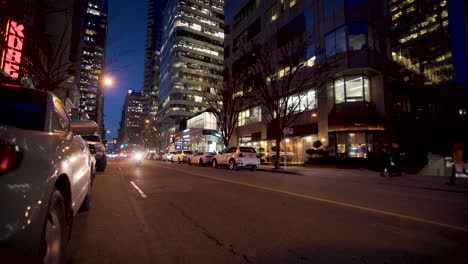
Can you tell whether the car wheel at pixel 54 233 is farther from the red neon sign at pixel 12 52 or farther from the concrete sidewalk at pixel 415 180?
the red neon sign at pixel 12 52

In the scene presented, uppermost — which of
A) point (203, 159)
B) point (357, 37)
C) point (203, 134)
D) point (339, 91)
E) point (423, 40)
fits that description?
point (423, 40)

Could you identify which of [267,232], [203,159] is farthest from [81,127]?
[203,159]

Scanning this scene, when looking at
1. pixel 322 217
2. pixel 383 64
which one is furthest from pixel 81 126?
pixel 383 64

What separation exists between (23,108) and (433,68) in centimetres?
4762

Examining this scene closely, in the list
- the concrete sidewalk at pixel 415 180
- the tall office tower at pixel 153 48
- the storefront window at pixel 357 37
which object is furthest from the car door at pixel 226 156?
the tall office tower at pixel 153 48

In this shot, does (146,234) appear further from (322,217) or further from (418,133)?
(418,133)

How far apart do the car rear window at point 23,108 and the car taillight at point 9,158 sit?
1.13m

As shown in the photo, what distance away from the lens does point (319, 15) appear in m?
26.8

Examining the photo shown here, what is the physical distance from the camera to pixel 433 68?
37.2 m

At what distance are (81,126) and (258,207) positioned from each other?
12.5ft

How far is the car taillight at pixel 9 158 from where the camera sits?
1645 mm

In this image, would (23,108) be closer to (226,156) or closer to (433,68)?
(226,156)

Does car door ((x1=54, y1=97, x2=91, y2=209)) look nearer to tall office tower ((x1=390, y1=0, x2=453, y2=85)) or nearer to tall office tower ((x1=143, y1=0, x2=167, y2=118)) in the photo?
tall office tower ((x1=390, y1=0, x2=453, y2=85))

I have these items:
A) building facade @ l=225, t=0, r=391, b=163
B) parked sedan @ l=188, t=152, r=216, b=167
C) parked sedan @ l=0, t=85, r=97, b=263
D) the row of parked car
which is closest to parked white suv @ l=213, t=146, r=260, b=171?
the row of parked car
